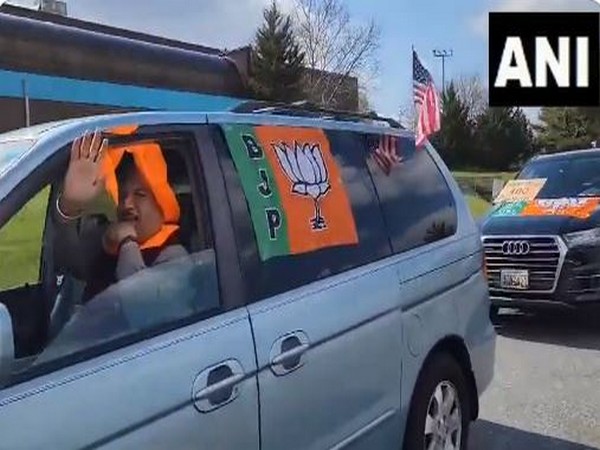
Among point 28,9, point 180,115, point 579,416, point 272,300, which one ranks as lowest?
point 579,416

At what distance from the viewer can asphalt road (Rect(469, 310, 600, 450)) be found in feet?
15.3

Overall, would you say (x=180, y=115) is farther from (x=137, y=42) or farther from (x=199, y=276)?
(x=137, y=42)

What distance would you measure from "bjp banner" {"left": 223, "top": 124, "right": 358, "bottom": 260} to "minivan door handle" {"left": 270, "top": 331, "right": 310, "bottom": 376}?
0.30 m

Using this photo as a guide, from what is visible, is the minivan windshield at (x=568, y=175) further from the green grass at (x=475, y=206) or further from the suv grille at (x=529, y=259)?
the suv grille at (x=529, y=259)

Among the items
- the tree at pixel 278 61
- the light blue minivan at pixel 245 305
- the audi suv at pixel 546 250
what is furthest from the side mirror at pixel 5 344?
the tree at pixel 278 61

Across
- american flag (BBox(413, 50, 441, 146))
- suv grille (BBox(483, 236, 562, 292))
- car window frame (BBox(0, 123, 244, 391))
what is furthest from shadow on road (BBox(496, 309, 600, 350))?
car window frame (BBox(0, 123, 244, 391))

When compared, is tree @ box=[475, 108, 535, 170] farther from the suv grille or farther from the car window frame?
the car window frame

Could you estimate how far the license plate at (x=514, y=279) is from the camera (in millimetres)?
7488

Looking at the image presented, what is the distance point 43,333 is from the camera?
7.36 ft

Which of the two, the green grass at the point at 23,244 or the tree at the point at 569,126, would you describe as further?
the tree at the point at 569,126

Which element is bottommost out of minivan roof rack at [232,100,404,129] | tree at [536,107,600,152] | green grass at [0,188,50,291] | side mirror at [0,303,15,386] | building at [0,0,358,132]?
side mirror at [0,303,15,386]

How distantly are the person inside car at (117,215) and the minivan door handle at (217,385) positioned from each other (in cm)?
40

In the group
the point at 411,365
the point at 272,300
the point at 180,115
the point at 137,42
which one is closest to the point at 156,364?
the point at 272,300

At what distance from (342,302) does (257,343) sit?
566 mm
